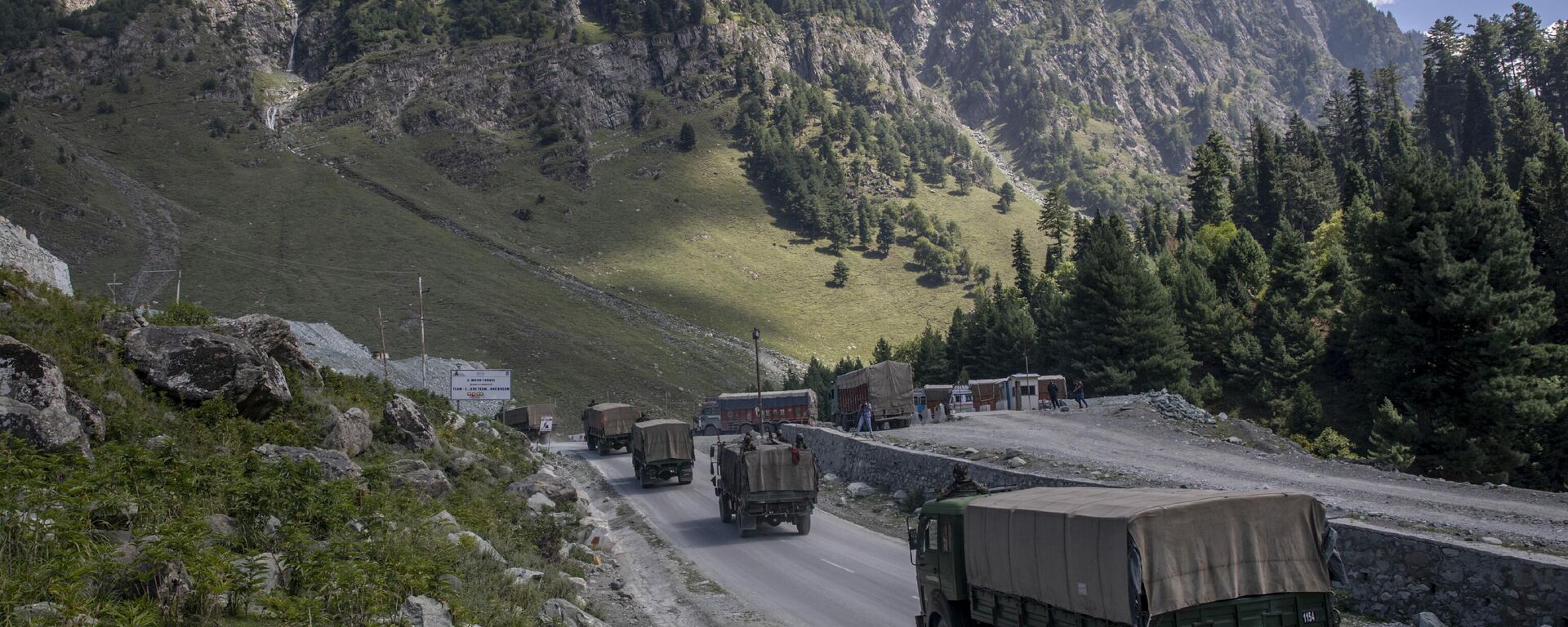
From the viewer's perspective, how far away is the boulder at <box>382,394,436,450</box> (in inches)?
993

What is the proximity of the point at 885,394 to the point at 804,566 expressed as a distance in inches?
1287

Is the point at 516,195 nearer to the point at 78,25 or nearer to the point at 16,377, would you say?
the point at 78,25

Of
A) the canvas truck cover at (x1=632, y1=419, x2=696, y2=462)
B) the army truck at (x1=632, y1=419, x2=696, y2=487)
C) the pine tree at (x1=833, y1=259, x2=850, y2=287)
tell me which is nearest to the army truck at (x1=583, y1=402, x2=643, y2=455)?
Result: the army truck at (x1=632, y1=419, x2=696, y2=487)

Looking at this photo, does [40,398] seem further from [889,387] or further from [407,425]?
[889,387]

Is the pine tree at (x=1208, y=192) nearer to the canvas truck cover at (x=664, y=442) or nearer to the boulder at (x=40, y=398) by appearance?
the canvas truck cover at (x=664, y=442)

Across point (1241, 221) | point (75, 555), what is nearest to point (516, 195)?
point (1241, 221)

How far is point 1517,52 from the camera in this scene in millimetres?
124188

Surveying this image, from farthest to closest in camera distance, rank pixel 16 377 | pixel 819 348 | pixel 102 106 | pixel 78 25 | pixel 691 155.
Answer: pixel 691 155, pixel 78 25, pixel 102 106, pixel 819 348, pixel 16 377

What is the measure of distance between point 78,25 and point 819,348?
168 m

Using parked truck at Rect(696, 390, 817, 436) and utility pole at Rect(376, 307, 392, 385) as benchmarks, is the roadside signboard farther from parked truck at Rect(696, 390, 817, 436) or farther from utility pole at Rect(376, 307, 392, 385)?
parked truck at Rect(696, 390, 817, 436)

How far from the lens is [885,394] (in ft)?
179

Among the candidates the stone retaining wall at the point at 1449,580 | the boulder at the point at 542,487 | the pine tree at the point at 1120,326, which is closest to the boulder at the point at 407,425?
the boulder at the point at 542,487

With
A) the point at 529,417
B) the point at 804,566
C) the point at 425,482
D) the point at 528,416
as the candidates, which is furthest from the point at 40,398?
the point at 528,416

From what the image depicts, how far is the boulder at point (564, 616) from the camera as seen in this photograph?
1351 cm
